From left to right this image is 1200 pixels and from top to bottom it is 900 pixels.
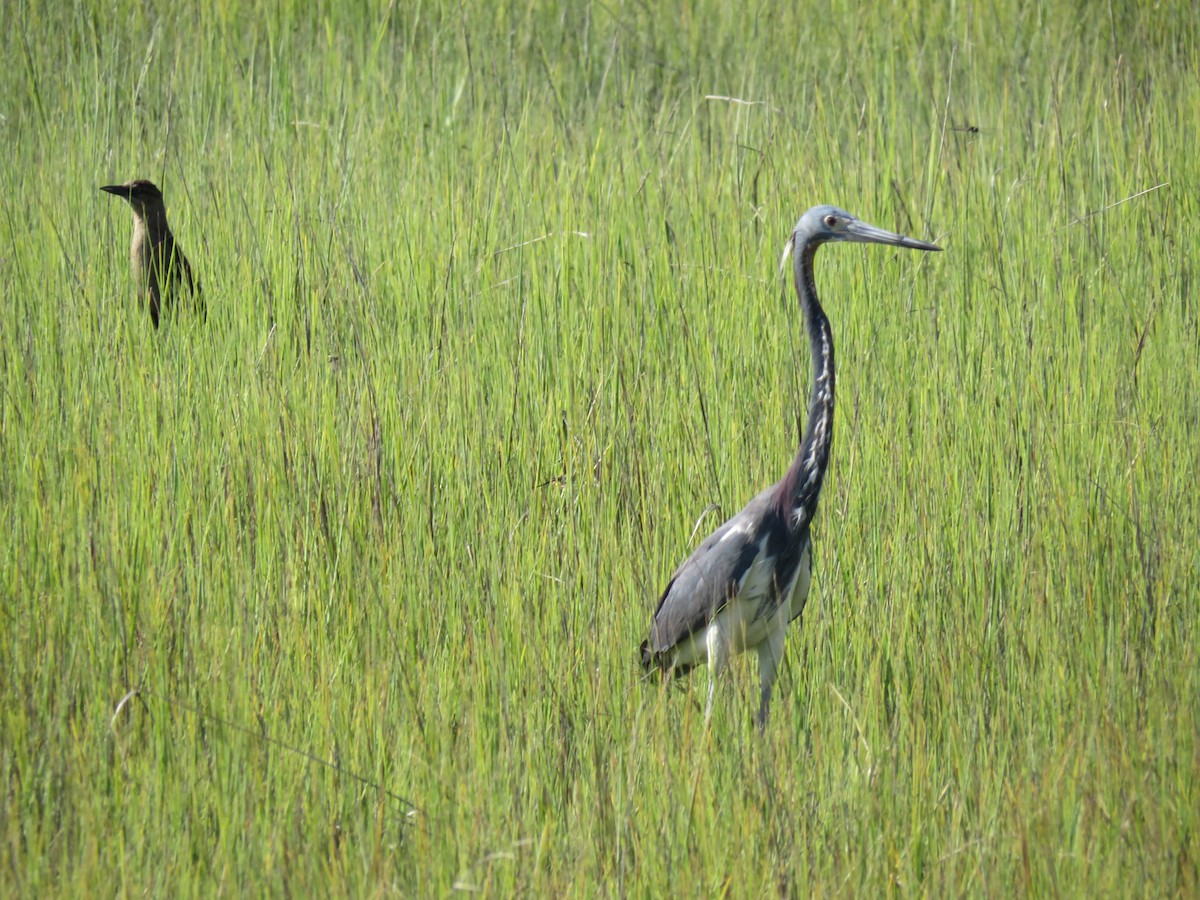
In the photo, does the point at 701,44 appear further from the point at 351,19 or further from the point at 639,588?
the point at 639,588

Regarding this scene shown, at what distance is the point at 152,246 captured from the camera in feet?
13.0

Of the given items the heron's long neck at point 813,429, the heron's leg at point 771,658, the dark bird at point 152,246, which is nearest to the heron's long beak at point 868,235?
the heron's long neck at point 813,429

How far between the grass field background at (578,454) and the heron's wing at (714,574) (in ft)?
0.23

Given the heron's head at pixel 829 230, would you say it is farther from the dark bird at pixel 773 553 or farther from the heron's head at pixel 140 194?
the heron's head at pixel 140 194

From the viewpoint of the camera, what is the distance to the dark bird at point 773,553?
270 cm

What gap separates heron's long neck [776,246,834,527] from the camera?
269 cm

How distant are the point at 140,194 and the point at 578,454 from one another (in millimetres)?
1904

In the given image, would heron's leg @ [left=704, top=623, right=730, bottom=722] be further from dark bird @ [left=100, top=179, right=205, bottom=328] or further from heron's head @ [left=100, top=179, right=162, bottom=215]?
heron's head @ [left=100, top=179, right=162, bottom=215]

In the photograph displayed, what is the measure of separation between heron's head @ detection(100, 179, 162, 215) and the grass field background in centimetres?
11

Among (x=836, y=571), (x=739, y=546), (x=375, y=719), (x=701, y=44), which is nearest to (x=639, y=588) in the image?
(x=739, y=546)

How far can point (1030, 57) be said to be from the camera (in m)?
4.98

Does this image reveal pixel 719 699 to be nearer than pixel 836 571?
Yes

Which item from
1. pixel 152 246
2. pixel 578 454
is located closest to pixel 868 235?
pixel 578 454

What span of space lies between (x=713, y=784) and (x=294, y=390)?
1.58 m
